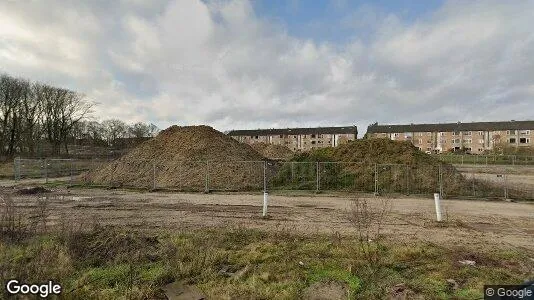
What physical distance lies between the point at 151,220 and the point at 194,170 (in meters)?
14.7

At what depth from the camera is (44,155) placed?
199 ft

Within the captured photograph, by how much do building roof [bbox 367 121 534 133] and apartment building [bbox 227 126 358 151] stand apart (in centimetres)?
984

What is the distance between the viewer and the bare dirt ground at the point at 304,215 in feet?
35.8

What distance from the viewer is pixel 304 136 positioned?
125 meters

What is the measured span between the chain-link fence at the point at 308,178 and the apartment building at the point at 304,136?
8938 cm

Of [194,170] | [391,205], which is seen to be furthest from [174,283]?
[194,170]

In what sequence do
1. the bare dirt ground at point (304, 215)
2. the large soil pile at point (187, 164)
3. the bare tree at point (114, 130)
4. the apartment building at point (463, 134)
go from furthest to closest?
the apartment building at point (463, 134), the bare tree at point (114, 130), the large soil pile at point (187, 164), the bare dirt ground at point (304, 215)

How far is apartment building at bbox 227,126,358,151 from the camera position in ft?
397

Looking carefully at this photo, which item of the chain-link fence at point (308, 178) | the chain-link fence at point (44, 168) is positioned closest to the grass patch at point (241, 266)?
the chain-link fence at point (308, 178)

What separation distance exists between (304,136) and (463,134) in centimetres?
5207

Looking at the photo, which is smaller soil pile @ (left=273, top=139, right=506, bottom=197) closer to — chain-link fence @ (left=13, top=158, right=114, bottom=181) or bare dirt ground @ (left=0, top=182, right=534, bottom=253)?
bare dirt ground @ (left=0, top=182, right=534, bottom=253)

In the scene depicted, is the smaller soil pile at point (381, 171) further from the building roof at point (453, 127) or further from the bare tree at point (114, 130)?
the building roof at point (453, 127)

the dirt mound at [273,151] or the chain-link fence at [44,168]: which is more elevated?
the dirt mound at [273,151]

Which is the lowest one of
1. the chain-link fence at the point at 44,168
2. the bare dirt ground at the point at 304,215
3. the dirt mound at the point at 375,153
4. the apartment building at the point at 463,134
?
the bare dirt ground at the point at 304,215
